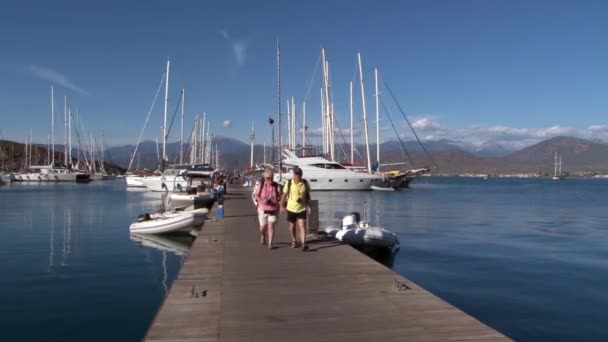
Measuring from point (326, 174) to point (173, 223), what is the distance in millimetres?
42762

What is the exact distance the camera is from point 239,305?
22.5 feet

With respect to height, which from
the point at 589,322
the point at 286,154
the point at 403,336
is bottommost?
the point at 589,322

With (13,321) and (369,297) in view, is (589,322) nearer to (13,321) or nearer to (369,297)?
(369,297)

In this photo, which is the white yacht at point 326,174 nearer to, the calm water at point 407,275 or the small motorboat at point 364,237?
the calm water at point 407,275

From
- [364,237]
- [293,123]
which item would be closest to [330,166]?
[293,123]

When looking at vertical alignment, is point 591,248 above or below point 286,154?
below

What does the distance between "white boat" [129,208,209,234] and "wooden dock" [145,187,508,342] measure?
941 centimetres

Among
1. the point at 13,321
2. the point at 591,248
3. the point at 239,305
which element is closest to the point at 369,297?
the point at 239,305

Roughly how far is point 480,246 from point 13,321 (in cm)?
1591

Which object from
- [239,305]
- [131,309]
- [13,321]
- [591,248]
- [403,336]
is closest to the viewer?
[403,336]

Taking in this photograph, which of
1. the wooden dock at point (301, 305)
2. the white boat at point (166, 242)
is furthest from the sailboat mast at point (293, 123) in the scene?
the wooden dock at point (301, 305)

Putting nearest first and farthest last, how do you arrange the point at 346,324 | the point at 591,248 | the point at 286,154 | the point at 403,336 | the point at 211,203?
the point at 403,336 < the point at 346,324 < the point at 591,248 < the point at 211,203 < the point at 286,154

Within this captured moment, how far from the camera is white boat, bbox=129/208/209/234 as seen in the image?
1991 centimetres

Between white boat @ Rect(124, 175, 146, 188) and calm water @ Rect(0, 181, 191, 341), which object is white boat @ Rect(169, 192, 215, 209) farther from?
white boat @ Rect(124, 175, 146, 188)
